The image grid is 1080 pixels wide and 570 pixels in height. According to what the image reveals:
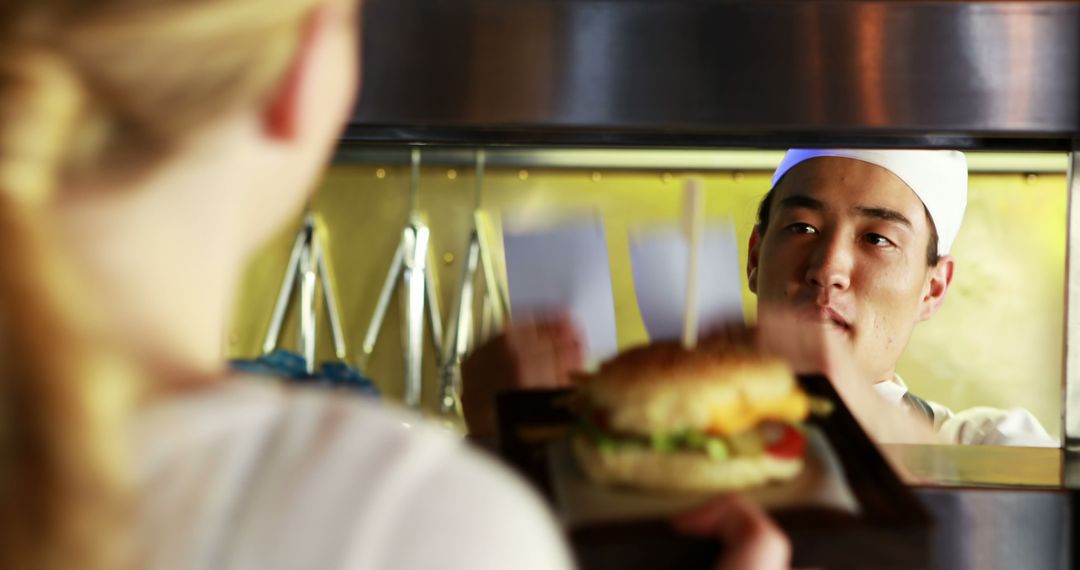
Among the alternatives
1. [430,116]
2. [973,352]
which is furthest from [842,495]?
[973,352]

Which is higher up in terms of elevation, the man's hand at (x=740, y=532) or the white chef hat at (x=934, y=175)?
the white chef hat at (x=934, y=175)

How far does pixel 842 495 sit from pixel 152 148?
1.58 ft

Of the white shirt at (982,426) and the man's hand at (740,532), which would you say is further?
the white shirt at (982,426)

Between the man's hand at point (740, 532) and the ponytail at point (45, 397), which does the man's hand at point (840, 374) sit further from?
the ponytail at point (45, 397)

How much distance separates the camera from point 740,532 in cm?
67

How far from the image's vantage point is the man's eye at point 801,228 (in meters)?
2.10

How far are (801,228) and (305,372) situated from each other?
1.35 metres

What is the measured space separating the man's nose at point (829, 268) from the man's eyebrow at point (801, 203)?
0.32 ft

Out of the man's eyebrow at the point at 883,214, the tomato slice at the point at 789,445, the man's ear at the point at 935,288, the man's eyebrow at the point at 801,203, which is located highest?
the man's eyebrow at the point at 801,203

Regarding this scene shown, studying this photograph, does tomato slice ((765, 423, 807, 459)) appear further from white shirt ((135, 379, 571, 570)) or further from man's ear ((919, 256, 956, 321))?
man's ear ((919, 256, 956, 321))

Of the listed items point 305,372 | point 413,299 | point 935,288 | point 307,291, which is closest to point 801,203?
point 935,288

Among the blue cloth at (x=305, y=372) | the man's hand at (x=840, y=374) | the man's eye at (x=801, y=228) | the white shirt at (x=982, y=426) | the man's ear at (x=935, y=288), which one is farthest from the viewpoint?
the man's ear at (x=935, y=288)

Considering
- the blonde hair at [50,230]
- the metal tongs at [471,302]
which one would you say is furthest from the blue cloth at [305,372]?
the metal tongs at [471,302]

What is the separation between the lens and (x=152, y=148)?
1.58 feet
